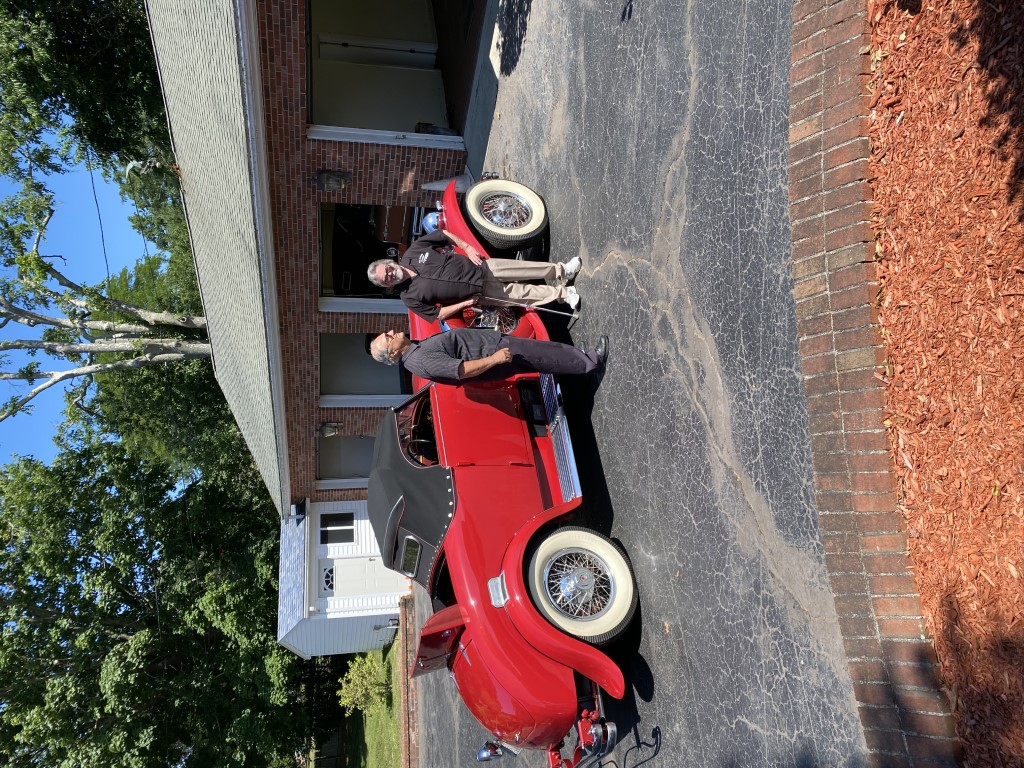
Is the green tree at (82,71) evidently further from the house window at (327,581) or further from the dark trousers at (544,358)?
the dark trousers at (544,358)

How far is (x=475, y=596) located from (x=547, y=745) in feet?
4.61

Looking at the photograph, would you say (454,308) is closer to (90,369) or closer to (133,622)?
(90,369)

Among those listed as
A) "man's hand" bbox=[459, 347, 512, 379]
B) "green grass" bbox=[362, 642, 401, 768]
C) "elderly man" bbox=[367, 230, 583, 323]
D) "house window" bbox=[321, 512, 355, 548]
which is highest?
"elderly man" bbox=[367, 230, 583, 323]

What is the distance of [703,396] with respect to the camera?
500cm

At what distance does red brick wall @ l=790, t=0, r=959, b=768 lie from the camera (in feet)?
11.5

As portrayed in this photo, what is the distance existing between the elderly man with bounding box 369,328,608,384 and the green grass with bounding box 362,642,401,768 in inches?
450

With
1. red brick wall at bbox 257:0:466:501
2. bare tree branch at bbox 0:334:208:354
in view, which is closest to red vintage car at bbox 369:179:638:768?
red brick wall at bbox 257:0:466:501

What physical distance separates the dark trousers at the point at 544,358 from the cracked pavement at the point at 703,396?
0.95 feet

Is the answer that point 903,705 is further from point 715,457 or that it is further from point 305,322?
point 305,322

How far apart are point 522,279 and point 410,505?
2665 millimetres

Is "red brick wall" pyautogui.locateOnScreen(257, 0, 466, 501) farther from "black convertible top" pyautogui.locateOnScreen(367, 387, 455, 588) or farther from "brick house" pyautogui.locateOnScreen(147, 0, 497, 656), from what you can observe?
"black convertible top" pyautogui.locateOnScreen(367, 387, 455, 588)

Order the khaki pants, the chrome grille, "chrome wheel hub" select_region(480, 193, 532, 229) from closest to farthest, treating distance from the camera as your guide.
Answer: the chrome grille, the khaki pants, "chrome wheel hub" select_region(480, 193, 532, 229)

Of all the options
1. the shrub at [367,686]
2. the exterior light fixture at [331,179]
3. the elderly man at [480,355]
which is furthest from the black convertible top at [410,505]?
the shrub at [367,686]

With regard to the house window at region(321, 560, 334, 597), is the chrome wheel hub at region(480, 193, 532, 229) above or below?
above
